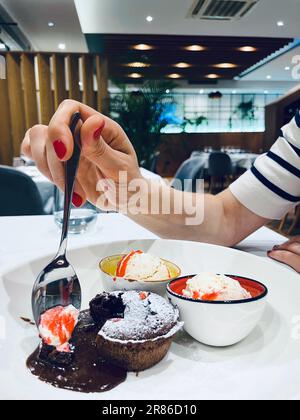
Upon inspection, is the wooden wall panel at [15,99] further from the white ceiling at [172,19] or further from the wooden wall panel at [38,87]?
the white ceiling at [172,19]

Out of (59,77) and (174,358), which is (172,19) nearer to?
(59,77)

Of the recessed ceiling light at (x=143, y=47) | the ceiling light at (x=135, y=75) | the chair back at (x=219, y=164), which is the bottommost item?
the chair back at (x=219, y=164)

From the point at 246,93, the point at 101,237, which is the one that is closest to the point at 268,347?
the point at 101,237

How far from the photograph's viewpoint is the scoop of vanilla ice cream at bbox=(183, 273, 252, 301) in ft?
1.50

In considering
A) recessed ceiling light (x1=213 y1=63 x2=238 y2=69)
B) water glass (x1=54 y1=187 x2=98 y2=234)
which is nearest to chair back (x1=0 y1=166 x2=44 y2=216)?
water glass (x1=54 y1=187 x2=98 y2=234)

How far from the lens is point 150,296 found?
0.46m

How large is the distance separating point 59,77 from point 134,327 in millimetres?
4881

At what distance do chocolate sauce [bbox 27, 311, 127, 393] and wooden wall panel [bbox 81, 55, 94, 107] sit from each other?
4.72 metres

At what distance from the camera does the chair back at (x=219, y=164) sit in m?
6.68

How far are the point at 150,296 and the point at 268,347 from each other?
0.15 meters

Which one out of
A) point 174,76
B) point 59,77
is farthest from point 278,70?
point 59,77

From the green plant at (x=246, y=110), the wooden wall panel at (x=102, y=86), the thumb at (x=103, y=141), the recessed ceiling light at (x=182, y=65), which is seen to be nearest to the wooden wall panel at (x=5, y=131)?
the wooden wall panel at (x=102, y=86)

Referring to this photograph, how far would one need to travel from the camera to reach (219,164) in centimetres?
670

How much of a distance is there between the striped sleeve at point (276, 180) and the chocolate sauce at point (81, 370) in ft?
2.16
